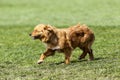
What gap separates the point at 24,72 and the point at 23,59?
2041 mm

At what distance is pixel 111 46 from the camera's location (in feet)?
46.4

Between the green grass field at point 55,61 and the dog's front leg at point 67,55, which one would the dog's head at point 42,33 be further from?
the green grass field at point 55,61

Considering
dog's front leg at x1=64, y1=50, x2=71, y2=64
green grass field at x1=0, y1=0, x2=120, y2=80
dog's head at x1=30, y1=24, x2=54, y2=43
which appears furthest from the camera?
dog's front leg at x1=64, y1=50, x2=71, y2=64

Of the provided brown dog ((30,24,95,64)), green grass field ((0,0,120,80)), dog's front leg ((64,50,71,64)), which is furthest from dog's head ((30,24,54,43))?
green grass field ((0,0,120,80))

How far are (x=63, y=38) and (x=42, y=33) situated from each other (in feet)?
1.82

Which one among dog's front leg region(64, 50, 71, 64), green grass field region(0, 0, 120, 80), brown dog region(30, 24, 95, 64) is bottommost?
green grass field region(0, 0, 120, 80)

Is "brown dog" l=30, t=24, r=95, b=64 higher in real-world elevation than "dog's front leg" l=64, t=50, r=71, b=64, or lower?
higher

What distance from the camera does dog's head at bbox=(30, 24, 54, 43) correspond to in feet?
34.7

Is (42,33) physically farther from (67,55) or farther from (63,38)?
(67,55)

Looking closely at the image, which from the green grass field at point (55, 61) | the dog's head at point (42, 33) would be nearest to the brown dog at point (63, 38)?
the dog's head at point (42, 33)

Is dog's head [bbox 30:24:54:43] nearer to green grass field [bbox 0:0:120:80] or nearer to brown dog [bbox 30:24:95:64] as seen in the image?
brown dog [bbox 30:24:95:64]

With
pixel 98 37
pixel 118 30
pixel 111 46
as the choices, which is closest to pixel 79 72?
pixel 111 46

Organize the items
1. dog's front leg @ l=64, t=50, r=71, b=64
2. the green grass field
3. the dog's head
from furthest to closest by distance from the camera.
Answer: dog's front leg @ l=64, t=50, r=71, b=64
the dog's head
the green grass field

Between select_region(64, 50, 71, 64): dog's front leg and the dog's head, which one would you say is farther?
select_region(64, 50, 71, 64): dog's front leg
